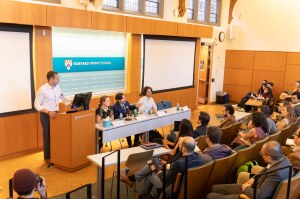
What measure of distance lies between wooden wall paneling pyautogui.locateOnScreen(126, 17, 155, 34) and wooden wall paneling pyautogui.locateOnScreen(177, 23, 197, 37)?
4.28ft

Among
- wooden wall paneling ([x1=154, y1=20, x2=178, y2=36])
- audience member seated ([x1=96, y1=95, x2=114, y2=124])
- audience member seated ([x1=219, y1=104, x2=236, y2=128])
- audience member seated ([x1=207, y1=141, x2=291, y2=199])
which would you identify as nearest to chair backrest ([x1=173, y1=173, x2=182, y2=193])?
audience member seated ([x1=207, y1=141, x2=291, y2=199])

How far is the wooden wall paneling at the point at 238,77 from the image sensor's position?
12523 mm

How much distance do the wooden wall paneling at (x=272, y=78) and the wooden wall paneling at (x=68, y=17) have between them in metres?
8.01

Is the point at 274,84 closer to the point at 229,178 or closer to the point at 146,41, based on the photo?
the point at 146,41

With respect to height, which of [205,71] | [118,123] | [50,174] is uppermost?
[205,71]

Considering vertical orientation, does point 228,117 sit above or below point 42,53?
below

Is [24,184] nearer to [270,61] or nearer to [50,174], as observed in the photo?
[50,174]

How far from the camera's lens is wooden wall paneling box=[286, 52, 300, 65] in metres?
11.2

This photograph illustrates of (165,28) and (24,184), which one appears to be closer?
(24,184)

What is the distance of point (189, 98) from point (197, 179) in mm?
7348

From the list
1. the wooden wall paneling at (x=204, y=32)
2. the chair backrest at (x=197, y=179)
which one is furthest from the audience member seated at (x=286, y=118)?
the wooden wall paneling at (x=204, y=32)

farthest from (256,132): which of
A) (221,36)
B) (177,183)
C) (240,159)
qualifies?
(221,36)

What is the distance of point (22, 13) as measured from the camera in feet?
17.7

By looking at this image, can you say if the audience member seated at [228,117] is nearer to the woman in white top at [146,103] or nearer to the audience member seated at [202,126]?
the audience member seated at [202,126]
